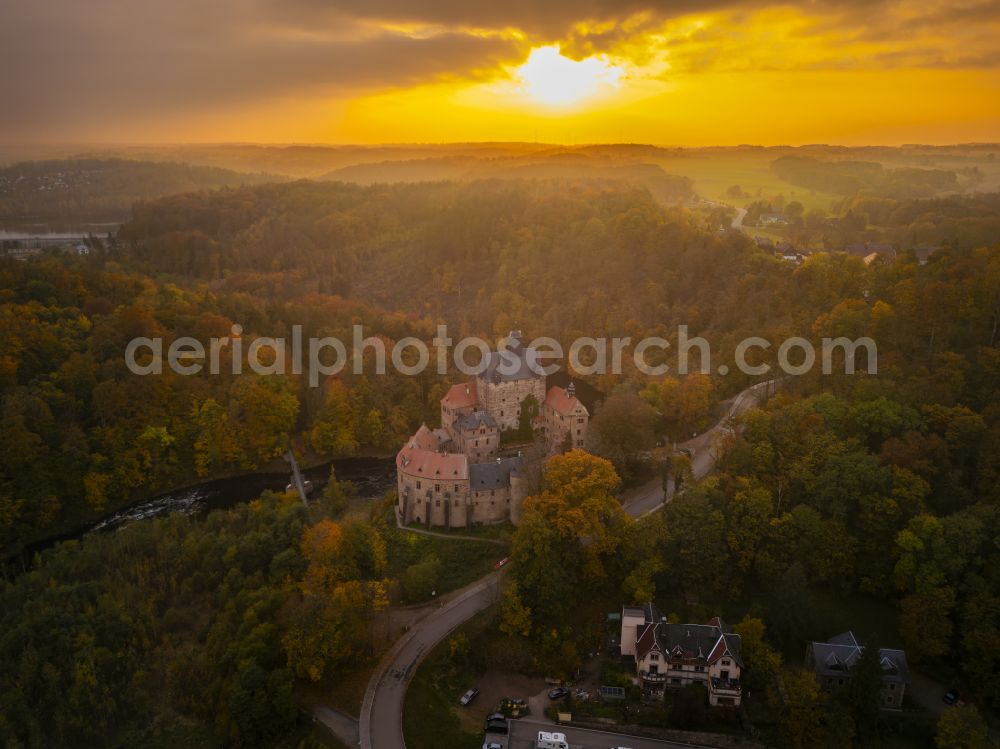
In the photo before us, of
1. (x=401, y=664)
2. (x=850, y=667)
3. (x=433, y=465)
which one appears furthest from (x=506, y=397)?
(x=850, y=667)

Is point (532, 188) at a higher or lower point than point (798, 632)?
higher

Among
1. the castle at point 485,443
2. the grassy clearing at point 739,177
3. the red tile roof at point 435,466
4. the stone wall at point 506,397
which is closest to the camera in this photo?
the red tile roof at point 435,466

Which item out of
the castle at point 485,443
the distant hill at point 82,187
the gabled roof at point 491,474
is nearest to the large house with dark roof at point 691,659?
the castle at point 485,443

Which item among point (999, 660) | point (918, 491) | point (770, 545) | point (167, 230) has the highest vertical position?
point (167, 230)

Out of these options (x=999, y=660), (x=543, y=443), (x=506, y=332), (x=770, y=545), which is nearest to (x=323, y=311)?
(x=506, y=332)

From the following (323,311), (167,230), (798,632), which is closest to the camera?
(798,632)

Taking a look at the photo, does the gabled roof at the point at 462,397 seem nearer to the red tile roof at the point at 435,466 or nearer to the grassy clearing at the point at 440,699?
the red tile roof at the point at 435,466

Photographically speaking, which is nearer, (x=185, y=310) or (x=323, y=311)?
(x=185, y=310)

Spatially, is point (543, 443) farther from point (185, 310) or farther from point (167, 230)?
point (167, 230)
